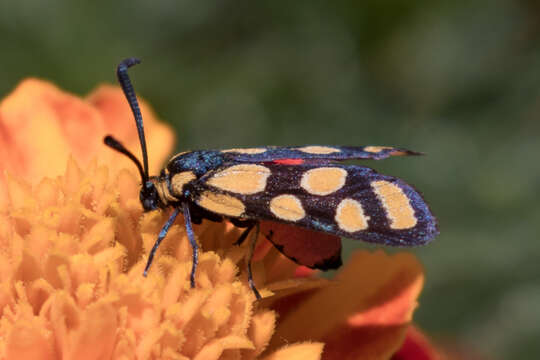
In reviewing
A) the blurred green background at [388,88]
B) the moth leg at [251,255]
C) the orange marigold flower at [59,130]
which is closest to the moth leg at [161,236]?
the moth leg at [251,255]

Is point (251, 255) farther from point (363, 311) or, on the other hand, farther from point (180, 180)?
point (363, 311)

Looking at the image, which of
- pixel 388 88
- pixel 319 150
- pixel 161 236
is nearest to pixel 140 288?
pixel 161 236

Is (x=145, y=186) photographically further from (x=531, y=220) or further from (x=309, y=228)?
(x=531, y=220)

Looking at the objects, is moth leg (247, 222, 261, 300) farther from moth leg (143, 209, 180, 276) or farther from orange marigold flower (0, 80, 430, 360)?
moth leg (143, 209, 180, 276)

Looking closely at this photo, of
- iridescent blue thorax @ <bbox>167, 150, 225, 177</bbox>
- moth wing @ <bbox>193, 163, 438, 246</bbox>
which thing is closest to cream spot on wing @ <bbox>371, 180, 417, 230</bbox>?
moth wing @ <bbox>193, 163, 438, 246</bbox>

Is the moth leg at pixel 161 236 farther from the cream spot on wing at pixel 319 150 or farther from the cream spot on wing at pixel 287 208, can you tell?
the cream spot on wing at pixel 319 150

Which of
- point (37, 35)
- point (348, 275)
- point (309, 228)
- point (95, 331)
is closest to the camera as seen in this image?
point (95, 331)

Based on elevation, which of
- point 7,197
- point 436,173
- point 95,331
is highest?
point 7,197

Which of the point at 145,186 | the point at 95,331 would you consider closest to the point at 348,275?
the point at 145,186

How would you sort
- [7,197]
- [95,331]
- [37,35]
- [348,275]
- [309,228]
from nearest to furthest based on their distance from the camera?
[95,331] → [309,228] → [7,197] → [348,275] → [37,35]
